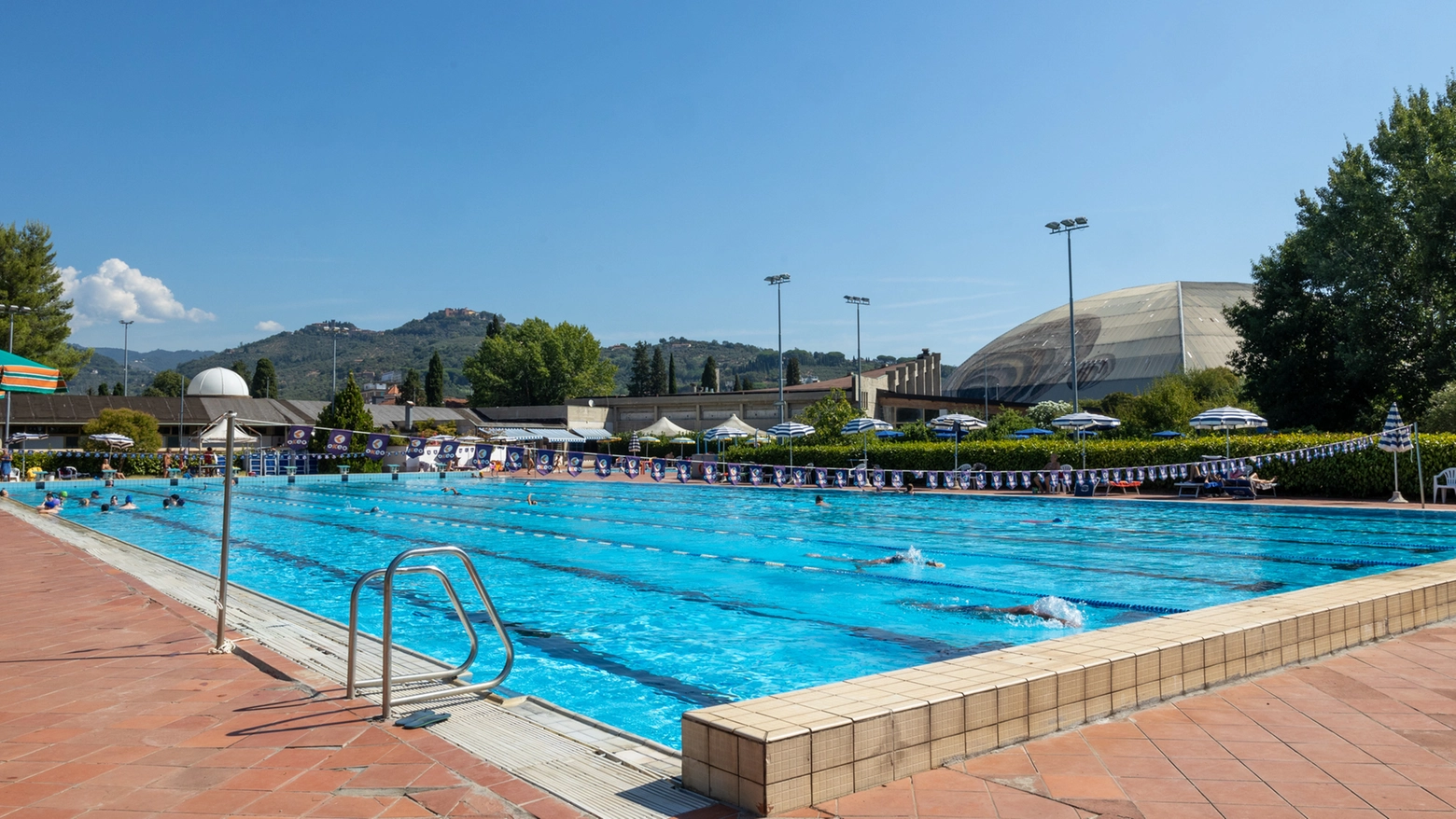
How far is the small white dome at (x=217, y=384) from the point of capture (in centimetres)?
6103

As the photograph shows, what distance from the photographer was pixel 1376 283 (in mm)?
28031

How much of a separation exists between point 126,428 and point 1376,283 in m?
47.8

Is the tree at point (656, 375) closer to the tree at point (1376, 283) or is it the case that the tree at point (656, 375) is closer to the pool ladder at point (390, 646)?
the tree at point (1376, 283)

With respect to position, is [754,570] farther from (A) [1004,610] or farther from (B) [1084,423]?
(B) [1084,423]

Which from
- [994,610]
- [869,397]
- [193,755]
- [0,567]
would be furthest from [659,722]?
[869,397]

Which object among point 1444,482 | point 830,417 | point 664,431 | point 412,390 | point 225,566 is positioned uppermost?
point 412,390

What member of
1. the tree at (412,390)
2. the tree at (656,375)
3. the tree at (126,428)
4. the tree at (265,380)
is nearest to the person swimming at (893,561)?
the tree at (126,428)

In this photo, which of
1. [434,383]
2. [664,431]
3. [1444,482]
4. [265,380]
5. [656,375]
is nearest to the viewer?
[1444,482]

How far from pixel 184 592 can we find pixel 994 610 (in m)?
8.63

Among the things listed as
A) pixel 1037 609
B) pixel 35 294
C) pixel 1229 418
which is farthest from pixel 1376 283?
pixel 35 294

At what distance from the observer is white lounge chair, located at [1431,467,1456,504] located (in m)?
18.4

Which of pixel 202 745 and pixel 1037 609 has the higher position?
pixel 202 745

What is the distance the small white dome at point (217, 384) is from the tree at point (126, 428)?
24.0 m

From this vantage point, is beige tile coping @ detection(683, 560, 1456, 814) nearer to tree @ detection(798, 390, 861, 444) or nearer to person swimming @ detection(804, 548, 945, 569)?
person swimming @ detection(804, 548, 945, 569)
